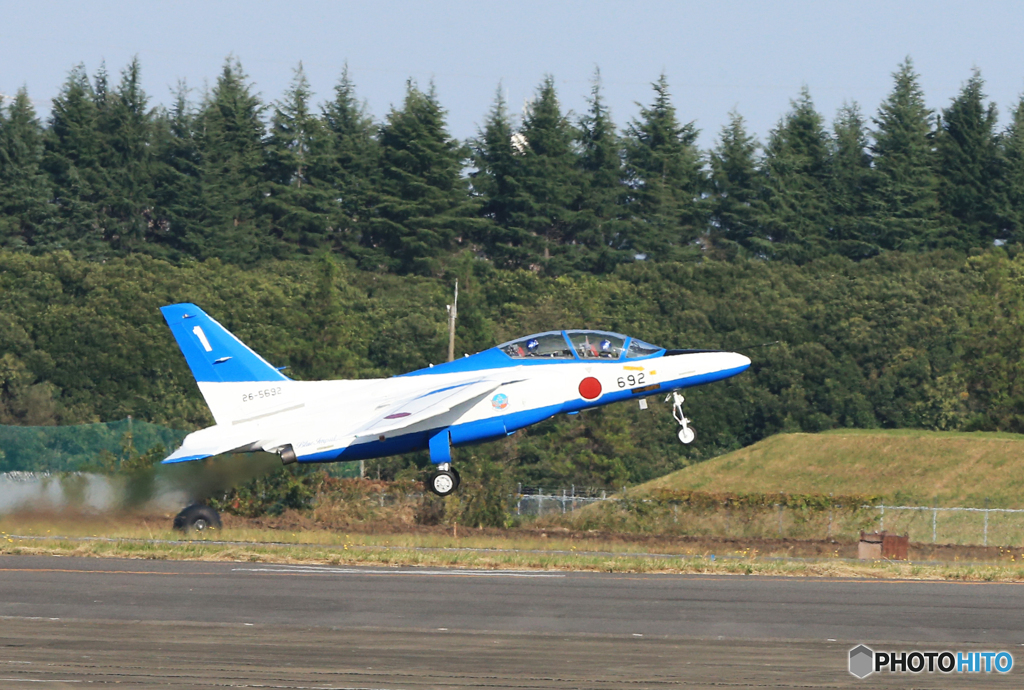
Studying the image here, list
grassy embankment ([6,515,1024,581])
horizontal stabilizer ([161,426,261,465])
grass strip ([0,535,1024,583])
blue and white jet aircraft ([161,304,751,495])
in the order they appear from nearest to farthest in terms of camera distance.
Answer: grass strip ([0,535,1024,583])
grassy embankment ([6,515,1024,581])
blue and white jet aircraft ([161,304,751,495])
horizontal stabilizer ([161,426,261,465])

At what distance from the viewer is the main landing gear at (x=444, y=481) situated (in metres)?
28.9

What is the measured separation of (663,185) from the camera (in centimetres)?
8962

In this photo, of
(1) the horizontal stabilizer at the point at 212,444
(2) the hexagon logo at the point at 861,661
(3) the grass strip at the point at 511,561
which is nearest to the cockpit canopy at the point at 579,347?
(3) the grass strip at the point at 511,561

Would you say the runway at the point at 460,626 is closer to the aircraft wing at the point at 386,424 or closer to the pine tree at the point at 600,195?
the aircraft wing at the point at 386,424

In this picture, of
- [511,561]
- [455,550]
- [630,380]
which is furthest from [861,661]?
[630,380]

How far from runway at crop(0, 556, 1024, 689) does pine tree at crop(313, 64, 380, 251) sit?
66.2 meters

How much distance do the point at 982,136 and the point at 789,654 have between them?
84288 mm

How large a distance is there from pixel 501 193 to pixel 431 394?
202ft

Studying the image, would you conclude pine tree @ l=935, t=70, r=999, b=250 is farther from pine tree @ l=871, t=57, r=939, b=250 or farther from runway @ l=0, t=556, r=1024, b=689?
runway @ l=0, t=556, r=1024, b=689

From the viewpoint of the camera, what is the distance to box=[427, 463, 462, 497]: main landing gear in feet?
94.7

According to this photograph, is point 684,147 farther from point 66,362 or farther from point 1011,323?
point 66,362

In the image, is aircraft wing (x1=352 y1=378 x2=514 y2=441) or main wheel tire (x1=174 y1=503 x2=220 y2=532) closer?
aircraft wing (x1=352 y1=378 x2=514 y2=441)

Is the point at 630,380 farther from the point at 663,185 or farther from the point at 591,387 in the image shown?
the point at 663,185

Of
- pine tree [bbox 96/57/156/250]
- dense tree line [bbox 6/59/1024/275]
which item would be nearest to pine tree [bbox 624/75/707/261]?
dense tree line [bbox 6/59/1024/275]
